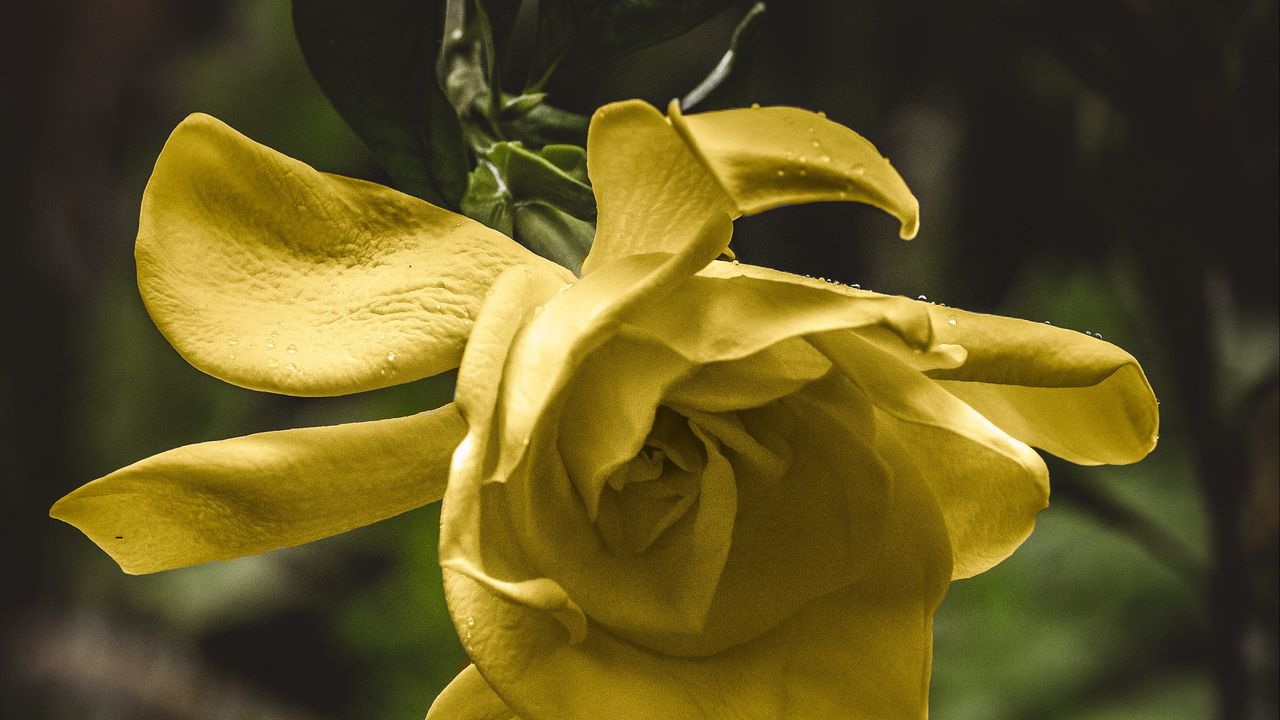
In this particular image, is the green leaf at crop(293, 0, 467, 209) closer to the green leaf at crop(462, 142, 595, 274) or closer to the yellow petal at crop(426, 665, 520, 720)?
the green leaf at crop(462, 142, 595, 274)

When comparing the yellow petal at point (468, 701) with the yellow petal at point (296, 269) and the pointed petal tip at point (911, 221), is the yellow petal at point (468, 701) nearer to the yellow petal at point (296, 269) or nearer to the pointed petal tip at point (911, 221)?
the yellow petal at point (296, 269)

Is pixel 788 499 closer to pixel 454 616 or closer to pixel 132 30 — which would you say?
pixel 454 616

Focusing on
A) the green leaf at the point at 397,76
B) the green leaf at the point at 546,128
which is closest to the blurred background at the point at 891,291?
the green leaf at the point at 546,128

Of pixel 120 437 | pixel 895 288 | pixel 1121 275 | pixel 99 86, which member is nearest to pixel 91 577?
pixel 120 437

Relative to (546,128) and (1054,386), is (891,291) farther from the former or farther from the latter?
(1054,386)

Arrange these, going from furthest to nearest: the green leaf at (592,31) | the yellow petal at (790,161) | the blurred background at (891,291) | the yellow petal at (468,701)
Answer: the blurred background at (891,291)
the green leaf at (592,31)
the yellow petal at (468,701)
the yellow petal at (790,161)
